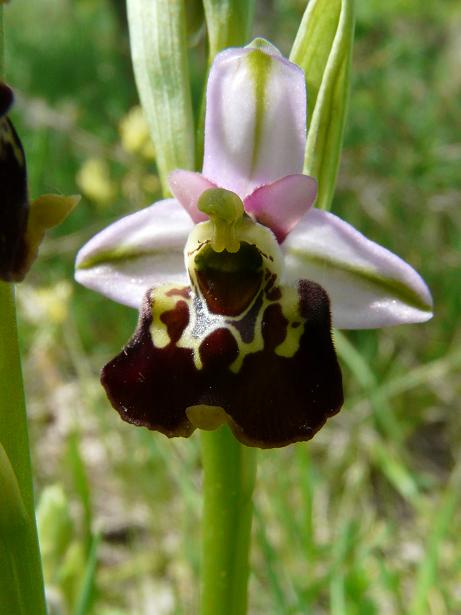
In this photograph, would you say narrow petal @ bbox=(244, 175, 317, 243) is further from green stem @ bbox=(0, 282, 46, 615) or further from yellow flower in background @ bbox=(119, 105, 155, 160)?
yellow flower in background @ bbox=(119, 105, 155, 160)

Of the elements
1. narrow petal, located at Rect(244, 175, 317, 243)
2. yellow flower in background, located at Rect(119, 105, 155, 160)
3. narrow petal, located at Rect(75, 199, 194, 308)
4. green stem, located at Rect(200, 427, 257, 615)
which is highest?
narrow petal, located at Rect(244, 175, 317, 243)

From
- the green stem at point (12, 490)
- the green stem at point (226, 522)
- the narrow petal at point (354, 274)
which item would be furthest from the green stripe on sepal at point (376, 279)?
the green stem at point (12, 490)

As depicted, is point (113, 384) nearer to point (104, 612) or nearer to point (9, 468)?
point (9, 468)

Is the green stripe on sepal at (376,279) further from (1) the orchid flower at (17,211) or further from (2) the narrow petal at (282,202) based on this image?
(1) the orchid flower at (17,211)

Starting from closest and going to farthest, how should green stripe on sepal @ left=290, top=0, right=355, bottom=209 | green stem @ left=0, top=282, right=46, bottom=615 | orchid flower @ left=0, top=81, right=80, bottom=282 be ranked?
orchid flower @ left=0, top=81, right=80, bottom=282, green stem @ left=0, top=282, right=46, bottom=615, green stripe on sepal @ left=290, top=0, right=355, bottom=209

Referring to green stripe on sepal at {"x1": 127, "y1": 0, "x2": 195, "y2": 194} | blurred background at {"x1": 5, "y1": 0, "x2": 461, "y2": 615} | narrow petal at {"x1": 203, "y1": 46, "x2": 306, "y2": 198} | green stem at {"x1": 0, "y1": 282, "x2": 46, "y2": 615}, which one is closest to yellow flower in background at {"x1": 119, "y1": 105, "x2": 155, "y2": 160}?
blurred background at {"x1": 5, "y1": 0, "x2": 461, "y2": 615}

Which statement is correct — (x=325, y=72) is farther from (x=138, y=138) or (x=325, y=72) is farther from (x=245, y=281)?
(x=138, y=138)
